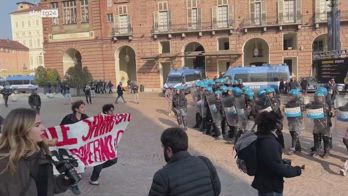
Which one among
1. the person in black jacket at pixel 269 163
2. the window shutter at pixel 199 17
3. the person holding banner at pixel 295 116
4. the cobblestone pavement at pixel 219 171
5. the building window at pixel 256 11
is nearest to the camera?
the person in black jacket at pixel 269 163

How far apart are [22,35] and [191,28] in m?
75.4

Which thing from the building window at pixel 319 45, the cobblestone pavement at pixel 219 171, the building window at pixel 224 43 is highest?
the building window at pixel 224 43

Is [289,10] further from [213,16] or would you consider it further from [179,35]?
[179,35]

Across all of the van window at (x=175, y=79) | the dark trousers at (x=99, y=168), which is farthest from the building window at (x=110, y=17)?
the dark trousers at (x=99, y=168)

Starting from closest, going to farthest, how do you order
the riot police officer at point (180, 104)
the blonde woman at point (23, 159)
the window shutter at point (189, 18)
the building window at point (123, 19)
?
the blonde woman at point (23, 159) → the riot police officer at point (180, 104) → the window shutter at point (189, 18) → the building window at point (123, 19)

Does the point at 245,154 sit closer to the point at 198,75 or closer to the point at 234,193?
the point at 234,193

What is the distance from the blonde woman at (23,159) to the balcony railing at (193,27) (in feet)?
133

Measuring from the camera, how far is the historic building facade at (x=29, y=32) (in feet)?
340

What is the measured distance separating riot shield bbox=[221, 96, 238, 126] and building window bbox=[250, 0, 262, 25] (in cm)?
3092

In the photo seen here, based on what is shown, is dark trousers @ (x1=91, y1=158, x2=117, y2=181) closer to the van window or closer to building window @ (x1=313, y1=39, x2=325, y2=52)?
the van window

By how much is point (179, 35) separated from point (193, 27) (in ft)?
5.96

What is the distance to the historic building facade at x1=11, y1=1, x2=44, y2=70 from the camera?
104 m

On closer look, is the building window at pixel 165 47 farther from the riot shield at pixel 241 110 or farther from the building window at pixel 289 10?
the riot shield at pixel 241 110

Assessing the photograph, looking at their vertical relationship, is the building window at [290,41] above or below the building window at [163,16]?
below
